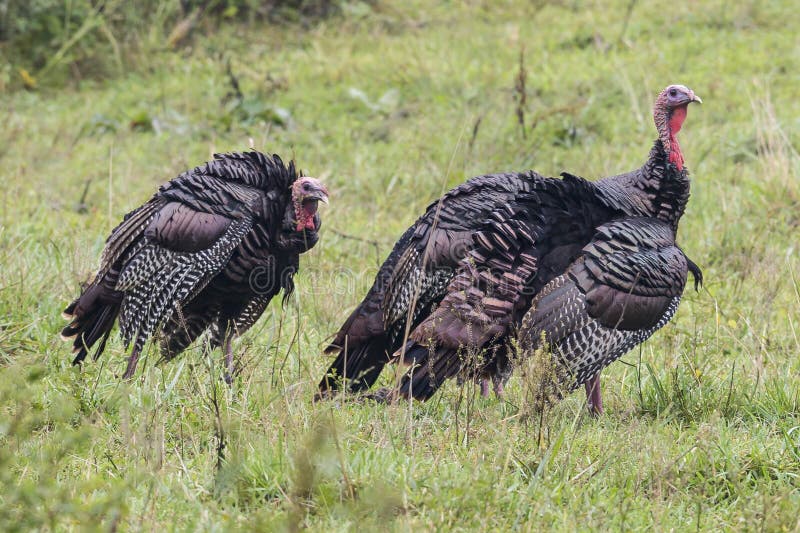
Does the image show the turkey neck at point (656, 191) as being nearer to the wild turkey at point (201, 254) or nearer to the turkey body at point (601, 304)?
the turkey body at point (601, 304)

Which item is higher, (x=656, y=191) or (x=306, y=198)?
(x=656, y=191)

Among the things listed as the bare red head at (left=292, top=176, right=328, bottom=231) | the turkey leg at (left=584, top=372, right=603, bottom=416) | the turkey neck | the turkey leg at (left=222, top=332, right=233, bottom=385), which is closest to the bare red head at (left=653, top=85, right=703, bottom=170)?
the turkey neck

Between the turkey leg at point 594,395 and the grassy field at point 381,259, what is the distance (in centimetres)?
10

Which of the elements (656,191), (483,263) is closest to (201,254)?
(483,263)

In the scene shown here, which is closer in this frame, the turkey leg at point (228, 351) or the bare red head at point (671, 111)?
the turkey leg at point (228, 351)

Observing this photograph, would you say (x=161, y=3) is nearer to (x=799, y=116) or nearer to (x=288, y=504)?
(x=799, y=116)

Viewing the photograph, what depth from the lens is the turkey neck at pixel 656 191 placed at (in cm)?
521

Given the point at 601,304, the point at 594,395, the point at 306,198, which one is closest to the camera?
the point at 601,304

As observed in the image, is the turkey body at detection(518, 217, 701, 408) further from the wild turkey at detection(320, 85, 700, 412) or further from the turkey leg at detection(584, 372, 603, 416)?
the wild turkey at detection(320, 85, 700, 412)

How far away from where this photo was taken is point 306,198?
17.4ft

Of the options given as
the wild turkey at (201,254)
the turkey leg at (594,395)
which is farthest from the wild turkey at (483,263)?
the wild turkey at (201,254)

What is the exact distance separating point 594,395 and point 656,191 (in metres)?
1.12

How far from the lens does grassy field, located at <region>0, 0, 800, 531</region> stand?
356 centimetres

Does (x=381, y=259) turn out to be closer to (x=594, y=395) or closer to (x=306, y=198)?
(x=306, y=198)
